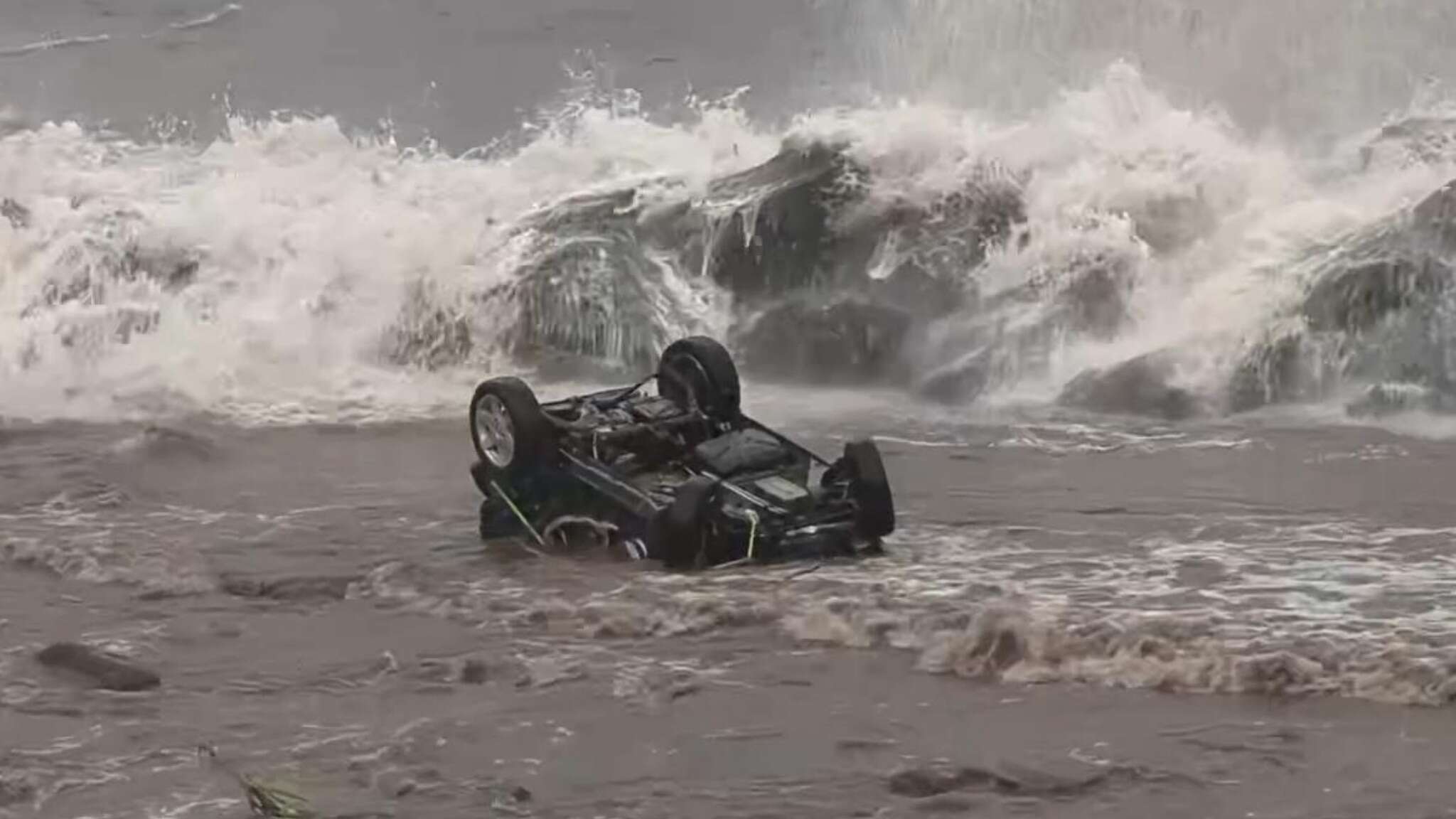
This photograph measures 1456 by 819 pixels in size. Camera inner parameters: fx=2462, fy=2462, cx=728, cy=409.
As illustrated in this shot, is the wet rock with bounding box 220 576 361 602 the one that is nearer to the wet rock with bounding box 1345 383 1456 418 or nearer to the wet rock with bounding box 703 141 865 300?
the wet rock with bounding box 1345 383 1456 418

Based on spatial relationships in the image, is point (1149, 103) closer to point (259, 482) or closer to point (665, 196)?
point (665, 196)

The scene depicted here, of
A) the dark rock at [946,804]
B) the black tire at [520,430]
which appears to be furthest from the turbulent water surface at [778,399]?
the black tire at [520,430]

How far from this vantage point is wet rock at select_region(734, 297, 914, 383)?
48.1 feet

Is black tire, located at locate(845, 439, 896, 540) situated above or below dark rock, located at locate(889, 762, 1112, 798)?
above

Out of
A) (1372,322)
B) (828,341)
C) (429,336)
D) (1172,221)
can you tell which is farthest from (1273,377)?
(429,336)

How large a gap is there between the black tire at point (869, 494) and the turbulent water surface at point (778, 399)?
0.20m

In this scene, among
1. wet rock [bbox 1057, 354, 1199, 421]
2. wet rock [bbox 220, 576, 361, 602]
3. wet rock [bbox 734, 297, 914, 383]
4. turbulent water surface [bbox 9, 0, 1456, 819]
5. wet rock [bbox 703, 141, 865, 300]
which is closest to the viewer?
turbulent water surface [bbox 9, 0, 1456, 819]

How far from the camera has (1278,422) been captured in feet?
42.4

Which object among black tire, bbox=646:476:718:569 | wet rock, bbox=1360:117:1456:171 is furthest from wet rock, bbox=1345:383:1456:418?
black tire, bbox=646:476:718:569

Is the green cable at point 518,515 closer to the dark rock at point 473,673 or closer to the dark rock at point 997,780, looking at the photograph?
the dark rock at point 473,673

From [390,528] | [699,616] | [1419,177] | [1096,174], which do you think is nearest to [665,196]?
[1096,174]

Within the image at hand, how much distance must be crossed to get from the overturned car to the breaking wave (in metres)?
3.34

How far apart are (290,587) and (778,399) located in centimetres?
484

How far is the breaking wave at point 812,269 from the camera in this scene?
46.0 ft
